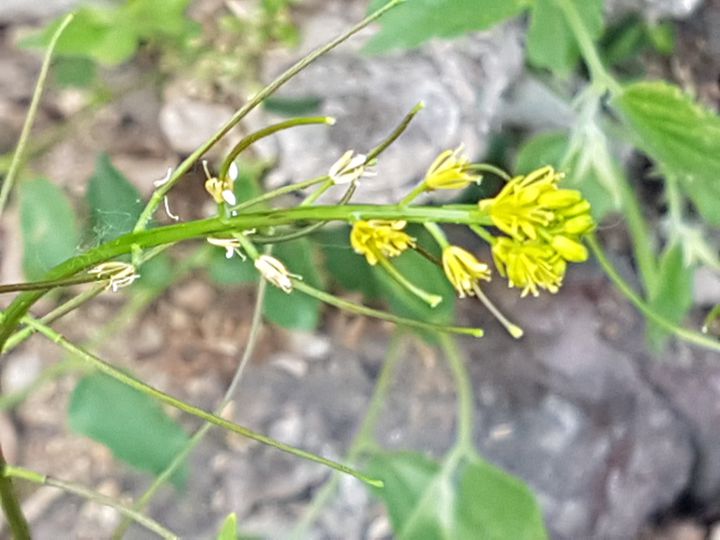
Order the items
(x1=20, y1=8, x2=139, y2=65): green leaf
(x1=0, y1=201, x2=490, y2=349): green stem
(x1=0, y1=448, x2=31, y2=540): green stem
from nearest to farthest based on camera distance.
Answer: (x1=0, y1=201, x2=490, y2=349): green stem → (x1=0, y1=448, x2=31, y2=540): green stem → (x1=20, y1=8, x2=139, y2=65): green leaf

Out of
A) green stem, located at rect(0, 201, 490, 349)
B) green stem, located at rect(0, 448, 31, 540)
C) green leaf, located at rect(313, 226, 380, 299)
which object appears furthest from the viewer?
green leaf, located at rect(313, 226, 380, 299)

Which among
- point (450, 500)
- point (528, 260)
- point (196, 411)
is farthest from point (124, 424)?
point (528, 260)

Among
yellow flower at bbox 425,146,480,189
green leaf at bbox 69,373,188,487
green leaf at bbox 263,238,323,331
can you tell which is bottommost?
green leaf at bbox 69,373,188,487

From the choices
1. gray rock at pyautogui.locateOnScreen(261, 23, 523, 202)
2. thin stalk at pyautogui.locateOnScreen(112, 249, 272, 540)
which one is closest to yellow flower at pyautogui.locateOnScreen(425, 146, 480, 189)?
thin stalk at pyautogui.locateOnScreen(112, 249, 272, 540)

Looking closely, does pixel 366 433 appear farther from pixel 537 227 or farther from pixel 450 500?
pixel 537 227

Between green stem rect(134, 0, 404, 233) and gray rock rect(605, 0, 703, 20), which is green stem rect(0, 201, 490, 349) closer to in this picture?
green stem rect(134, 0, 404, 233)

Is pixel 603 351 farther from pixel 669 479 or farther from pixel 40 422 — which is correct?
pixel 40 422
